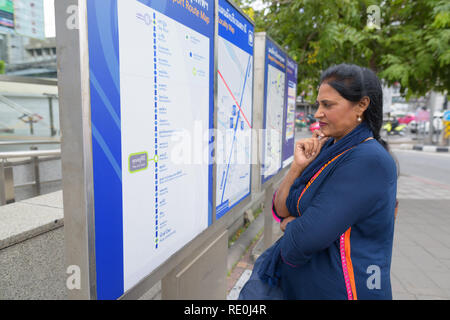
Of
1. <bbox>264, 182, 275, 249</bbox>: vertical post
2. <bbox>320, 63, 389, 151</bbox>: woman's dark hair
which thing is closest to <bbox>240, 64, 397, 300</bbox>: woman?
<bbox>320, 63, 389, 151</bbox>: woman's dark hair

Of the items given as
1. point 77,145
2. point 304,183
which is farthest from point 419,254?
point 77,145

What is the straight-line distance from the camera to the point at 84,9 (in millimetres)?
942

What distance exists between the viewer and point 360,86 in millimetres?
1419

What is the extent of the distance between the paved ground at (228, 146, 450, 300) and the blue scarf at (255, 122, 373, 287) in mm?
1631

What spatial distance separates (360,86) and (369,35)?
491 cm

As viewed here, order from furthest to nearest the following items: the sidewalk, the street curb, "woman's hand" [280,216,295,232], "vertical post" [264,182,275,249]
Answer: the street curb → "vertical post" [264,182,275,249] → the sidewalk → "woman's hand" [280,216,295,232]

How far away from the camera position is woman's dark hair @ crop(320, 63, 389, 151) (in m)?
1.42

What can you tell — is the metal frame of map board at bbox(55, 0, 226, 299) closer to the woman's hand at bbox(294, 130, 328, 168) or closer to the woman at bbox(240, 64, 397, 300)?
the woman at bbox(240, 64, 397, 300)

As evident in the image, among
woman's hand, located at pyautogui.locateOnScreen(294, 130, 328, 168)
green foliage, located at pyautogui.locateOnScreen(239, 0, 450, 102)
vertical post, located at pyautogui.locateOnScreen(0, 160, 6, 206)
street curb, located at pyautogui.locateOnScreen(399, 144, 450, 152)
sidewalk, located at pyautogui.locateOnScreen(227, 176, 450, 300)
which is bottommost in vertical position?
sidewalk, located at pyautogui.locateOnScreen(227, 176, 450, 300)

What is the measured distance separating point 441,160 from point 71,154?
15508mm

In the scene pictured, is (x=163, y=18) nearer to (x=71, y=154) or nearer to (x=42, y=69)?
(x=71, y=154)

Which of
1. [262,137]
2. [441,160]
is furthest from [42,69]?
[262,137]

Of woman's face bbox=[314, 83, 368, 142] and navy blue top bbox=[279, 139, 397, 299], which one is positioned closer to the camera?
navy blue top bbox=[279, 139, 397, 299]

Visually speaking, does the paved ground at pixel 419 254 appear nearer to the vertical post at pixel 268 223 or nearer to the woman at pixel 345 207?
the vertical post at pixel 268 223
